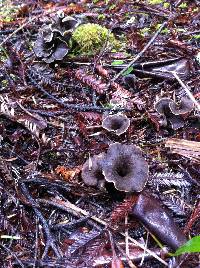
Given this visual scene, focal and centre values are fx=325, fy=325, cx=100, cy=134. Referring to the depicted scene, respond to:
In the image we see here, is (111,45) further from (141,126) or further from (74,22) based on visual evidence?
(141,126)

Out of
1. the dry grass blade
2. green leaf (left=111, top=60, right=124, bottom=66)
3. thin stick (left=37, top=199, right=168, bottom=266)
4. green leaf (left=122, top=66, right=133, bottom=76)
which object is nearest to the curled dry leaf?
thin stick (left=37, top=199, right=168, bottom=266)

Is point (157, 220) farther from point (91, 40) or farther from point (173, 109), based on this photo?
point (91, 40)

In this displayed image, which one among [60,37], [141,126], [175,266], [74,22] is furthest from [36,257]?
[74,22]

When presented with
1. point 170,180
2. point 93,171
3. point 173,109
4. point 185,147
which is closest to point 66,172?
point 93,171

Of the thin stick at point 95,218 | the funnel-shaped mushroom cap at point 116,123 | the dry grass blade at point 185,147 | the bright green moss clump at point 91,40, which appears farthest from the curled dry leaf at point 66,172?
the bright green moss clump at point 91,40

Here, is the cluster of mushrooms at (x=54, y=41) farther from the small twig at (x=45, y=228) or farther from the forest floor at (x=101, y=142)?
the small twig at (x=45, y=228)
